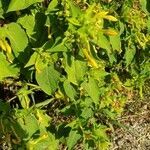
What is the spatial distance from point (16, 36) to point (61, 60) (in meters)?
0.24

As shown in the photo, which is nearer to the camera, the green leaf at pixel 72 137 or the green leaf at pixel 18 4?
the green leaf at pixel 18 4

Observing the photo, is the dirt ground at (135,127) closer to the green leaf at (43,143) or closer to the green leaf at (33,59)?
the green leaf at (43,143)

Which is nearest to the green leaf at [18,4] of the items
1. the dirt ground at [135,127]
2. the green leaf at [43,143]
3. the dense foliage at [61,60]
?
the dense foliage at [61,60]

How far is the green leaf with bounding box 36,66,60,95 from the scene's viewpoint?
2.06 meters

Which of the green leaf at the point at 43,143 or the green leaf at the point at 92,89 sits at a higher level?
the green leaf at the point at 92,89

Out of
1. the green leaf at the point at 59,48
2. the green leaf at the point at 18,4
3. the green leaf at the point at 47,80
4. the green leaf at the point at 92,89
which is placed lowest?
the green leaf at the point at 92,89

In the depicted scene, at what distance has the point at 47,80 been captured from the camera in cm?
208

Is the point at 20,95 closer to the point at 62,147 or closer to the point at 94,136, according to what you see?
the point at 94,136

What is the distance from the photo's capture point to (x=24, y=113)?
2.21 metres

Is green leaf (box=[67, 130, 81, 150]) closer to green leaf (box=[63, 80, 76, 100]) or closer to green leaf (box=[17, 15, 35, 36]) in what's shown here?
green leaf (box=[63, 80, 76, 100])

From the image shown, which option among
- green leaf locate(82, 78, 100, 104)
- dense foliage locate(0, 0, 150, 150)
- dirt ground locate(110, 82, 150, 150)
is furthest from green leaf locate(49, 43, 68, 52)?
dirt ground locate(110, 82, 150, 150)

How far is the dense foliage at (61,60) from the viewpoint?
1.94 meters

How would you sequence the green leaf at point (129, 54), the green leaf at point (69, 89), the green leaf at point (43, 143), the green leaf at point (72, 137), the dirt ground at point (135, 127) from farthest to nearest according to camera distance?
the dirt ground at point (135, 127) → the green leaf at point (129, 54) → the green leaf at point (72, 137) → the green leaf at point (69, 89) → the green leaf at point (43, 143)

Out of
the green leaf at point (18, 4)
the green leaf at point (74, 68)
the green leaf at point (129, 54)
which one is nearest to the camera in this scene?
the green leaf at point (18, 4)
